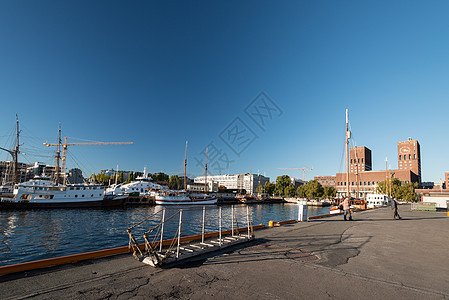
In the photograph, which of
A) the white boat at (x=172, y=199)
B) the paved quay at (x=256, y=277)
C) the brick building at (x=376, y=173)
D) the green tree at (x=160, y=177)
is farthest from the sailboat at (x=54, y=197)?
the brick building at (x=376, y=173)

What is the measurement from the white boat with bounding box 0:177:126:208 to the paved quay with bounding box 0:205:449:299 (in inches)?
1994

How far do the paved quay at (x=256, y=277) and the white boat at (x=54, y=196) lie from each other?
50659 millimetres

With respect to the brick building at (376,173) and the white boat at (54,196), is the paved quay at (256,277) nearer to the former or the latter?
the white boat at (54,196)

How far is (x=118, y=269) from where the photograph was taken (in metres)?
6.39

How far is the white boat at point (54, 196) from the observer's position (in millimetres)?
44281

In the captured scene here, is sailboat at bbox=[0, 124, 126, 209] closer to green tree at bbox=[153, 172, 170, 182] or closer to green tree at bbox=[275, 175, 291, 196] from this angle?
green tree at bbox=[153, 172, 170, 182]

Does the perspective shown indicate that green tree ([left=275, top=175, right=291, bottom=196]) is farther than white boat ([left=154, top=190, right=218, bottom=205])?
Yes

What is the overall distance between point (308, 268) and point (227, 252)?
9.56 feet

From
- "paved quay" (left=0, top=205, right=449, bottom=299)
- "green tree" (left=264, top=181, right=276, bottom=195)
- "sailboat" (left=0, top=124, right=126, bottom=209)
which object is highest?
"paved quay" (left=0, top=205, right=449, bottom=299)

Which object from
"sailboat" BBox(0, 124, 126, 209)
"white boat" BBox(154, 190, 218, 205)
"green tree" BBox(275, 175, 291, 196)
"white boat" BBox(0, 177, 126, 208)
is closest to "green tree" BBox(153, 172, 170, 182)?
"green tree" BBox(275, 175, 291, 196)

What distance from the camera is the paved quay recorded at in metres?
4.94

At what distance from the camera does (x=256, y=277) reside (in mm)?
5945

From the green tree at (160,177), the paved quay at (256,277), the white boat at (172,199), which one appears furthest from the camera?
the green tree at (160,177)

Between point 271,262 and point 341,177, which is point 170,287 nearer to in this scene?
point 271,262
